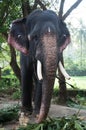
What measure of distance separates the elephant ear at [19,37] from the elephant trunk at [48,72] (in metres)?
0.96

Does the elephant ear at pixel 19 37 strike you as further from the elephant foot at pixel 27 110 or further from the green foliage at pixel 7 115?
the elephant foot at pixel 27 110

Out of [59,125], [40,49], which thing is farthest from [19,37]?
[59,125]

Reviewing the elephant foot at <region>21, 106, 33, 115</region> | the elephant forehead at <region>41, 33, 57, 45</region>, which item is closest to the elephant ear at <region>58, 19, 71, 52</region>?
the elephant forehead at <region>41, 33, 57, 45</region>

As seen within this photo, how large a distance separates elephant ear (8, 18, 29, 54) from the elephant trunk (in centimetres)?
96

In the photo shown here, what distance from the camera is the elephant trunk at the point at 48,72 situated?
579 cm

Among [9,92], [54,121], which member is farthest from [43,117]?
[9,92]

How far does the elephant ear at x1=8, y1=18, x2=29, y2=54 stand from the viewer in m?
6.93

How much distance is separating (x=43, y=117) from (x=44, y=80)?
0.52 m

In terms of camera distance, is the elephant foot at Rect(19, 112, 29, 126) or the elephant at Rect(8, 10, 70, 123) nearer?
the elephant at Rect(8, 10, 70, 123)

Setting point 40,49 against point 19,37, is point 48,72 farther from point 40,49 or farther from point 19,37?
point 19,37

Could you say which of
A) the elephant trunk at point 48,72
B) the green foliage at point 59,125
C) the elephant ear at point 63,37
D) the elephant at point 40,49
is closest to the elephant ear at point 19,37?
the elephant at point 40,49

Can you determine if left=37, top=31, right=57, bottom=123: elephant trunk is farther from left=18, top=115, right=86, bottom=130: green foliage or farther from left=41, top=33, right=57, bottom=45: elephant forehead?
left=18, top=115, right=86, bottom=130: green foliage

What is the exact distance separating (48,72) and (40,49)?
1.67ft

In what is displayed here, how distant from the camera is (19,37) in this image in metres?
6.98
